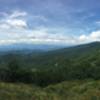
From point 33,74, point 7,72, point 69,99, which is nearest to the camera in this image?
point 69,99

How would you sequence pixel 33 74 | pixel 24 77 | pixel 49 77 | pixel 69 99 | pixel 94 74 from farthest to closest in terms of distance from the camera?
pixel 94 74 → pixel 49 77 → pixel 33 74 → pixel 24 77 → pixel 69 99

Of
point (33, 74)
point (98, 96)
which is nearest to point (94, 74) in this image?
point (33, 74)

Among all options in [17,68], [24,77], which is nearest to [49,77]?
[24,77]

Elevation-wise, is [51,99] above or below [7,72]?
above

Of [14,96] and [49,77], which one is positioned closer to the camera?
[14,96]

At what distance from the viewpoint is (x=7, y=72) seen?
4596 inches

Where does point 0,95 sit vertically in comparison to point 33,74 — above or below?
above

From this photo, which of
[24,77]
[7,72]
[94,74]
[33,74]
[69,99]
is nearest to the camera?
[69,99]

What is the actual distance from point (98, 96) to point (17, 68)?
4231 inches

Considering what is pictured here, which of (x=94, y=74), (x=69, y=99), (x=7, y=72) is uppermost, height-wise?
(x=69, y=99)

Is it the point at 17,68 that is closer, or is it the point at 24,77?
the point at 17,68

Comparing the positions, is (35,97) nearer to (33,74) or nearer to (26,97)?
(26,97)

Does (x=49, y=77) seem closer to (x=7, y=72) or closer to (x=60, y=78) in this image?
(x=60, y=78)

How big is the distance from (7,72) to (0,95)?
102 metres
